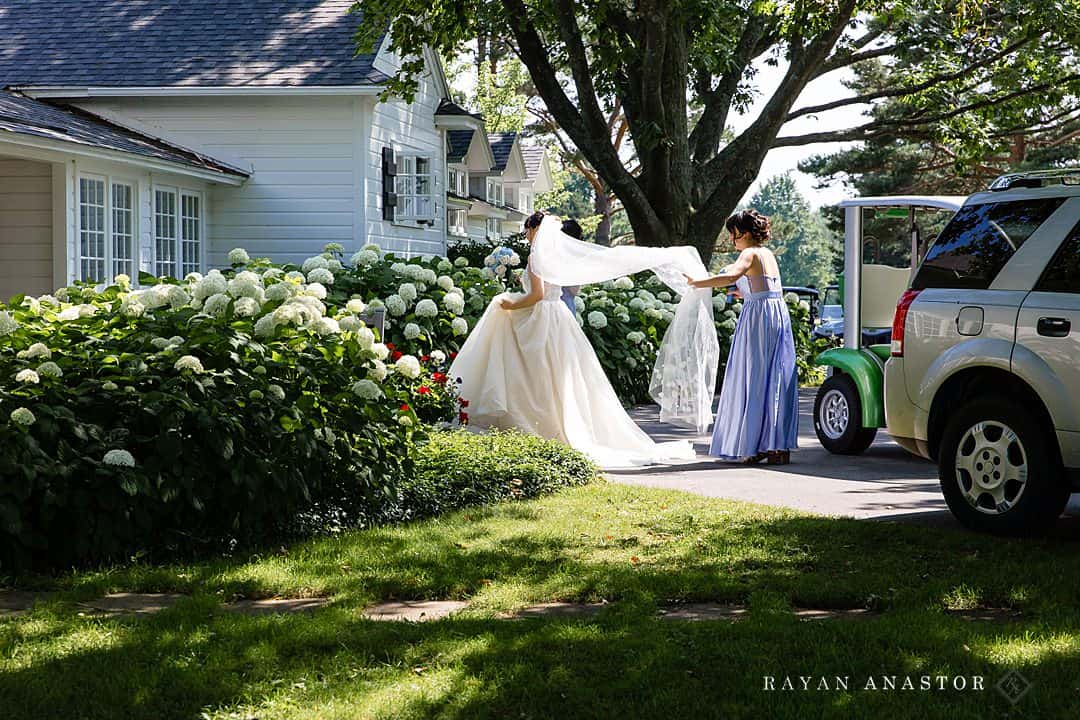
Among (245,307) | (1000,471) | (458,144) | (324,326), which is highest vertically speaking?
(458,144)

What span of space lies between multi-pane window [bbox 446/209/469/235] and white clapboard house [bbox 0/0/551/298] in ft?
28.8

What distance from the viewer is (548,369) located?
1128 cm

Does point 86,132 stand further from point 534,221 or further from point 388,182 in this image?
point 534,221

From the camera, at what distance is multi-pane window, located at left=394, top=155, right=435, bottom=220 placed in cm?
2446

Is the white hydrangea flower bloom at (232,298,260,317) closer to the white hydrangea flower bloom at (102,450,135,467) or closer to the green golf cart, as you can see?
the white hydrangea flower bloom at (102,450,135,467)

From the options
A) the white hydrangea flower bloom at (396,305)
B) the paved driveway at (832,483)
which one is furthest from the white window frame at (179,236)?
the paved driveway at (832,483)

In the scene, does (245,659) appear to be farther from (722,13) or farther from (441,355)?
(722,13)

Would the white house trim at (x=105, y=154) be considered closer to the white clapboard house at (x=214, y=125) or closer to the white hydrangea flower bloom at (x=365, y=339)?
the white clapboard house at (x=214, y=125)

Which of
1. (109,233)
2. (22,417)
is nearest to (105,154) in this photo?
(109,233)

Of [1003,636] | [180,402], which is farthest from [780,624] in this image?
[180,402]

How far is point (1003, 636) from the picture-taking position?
4.95 metres

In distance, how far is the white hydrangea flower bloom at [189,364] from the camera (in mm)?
6727

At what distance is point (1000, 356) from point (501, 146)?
36771mm

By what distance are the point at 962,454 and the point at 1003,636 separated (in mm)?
2488
